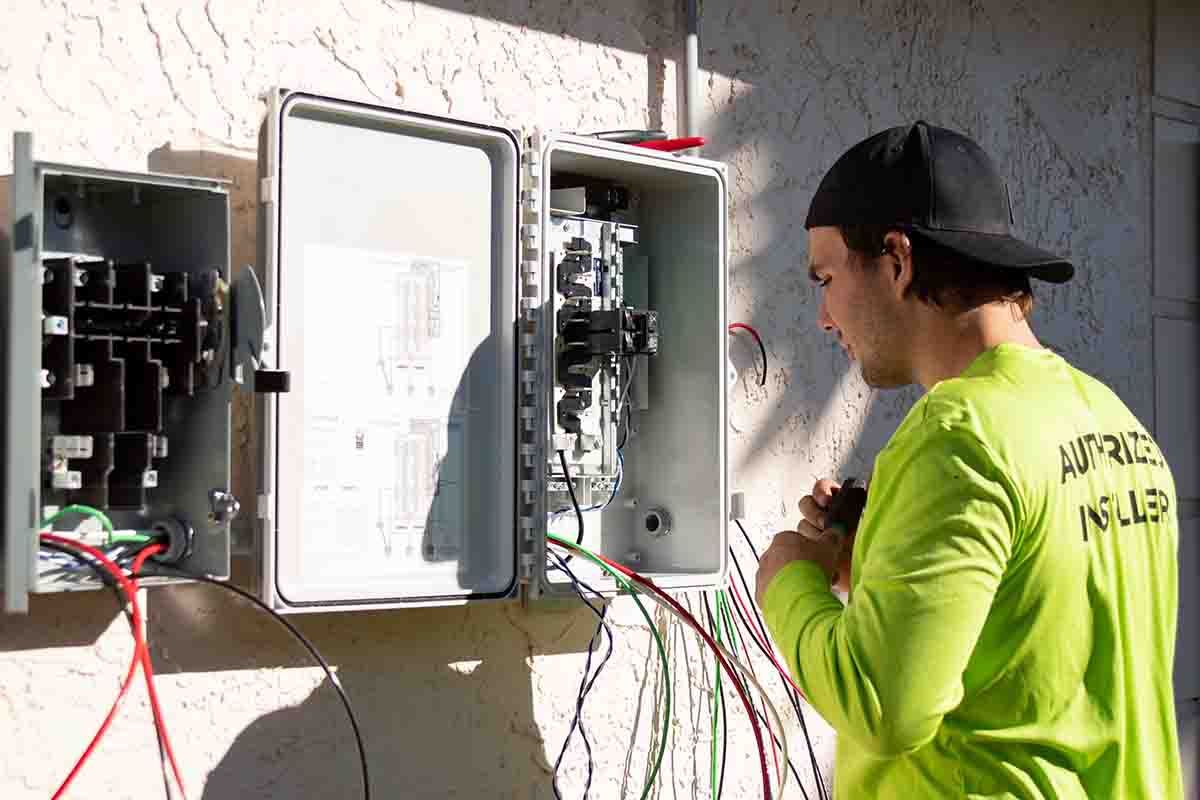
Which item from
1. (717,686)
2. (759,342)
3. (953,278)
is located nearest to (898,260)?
(953,278)

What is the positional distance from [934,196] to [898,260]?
80 millimetres

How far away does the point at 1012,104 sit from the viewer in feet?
10.00

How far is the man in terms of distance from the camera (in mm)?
1389

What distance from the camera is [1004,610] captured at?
146 centimetres

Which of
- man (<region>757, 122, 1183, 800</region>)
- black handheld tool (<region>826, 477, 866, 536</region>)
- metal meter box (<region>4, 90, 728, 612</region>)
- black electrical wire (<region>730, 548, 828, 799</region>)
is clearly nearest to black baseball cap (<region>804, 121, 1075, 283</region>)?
man (<region>757, 122, 1183, 800</region>)

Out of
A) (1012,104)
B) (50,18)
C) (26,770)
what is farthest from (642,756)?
(1012,104)

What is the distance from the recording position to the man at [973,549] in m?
1.39

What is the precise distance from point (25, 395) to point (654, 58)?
126cm

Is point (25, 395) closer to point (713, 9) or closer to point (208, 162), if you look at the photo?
point (208, 162)

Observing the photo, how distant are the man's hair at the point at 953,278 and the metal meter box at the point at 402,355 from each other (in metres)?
0.51

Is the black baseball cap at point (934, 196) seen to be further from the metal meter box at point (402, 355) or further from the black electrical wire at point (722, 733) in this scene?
the black electrical wire at point (722, 733)

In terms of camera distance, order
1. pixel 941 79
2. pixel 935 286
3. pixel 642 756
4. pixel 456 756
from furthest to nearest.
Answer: pixel 941 79, pixel 642 756, pixel 456 756, pixel 935 286

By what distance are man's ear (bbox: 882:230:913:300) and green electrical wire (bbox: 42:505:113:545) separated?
0.91 m

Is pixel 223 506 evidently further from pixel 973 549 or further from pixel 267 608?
pixel 973 549
